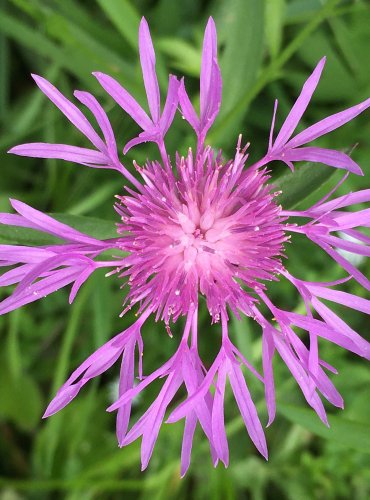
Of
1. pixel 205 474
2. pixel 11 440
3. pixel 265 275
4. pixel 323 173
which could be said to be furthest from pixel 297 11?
pixel 11 440

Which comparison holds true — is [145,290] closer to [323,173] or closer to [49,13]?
[323,173]

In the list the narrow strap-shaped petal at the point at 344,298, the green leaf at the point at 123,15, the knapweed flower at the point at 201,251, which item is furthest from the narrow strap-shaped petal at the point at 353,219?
the green leaf at the point at 123,15

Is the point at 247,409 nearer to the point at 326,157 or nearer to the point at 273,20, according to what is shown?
the point at 326,157

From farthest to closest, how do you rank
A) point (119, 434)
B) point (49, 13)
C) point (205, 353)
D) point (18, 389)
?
point (18, 389), point (205, 353), point (49, 13), point (119, 434)

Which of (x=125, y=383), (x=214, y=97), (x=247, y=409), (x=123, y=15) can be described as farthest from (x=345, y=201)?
(x=123, y=15)

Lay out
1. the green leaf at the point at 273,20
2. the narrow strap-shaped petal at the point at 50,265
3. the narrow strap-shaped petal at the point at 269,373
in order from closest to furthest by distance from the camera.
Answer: the narrow strap-shaped petal at the point at 50,265, the narrow strap-shaped petal at the point at 269,373, the green leaf at the point at 273,20

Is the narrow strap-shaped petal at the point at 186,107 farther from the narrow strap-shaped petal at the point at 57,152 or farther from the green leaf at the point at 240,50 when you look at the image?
the green leaf at the point at 240,50
